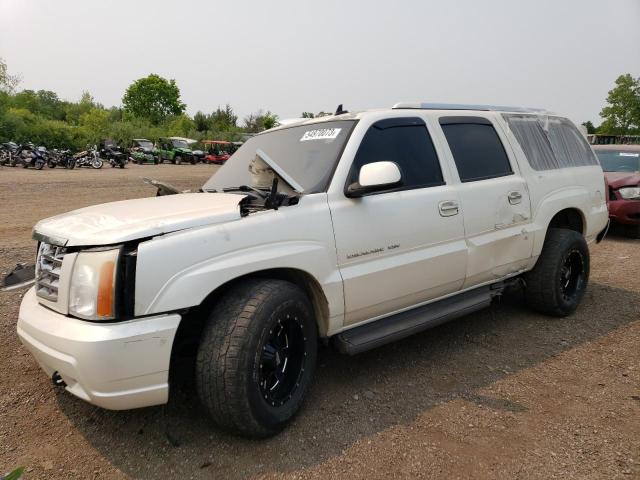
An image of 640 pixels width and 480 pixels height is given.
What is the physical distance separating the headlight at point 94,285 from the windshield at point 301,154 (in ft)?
3.54

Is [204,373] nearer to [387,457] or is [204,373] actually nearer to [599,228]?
[387,457]

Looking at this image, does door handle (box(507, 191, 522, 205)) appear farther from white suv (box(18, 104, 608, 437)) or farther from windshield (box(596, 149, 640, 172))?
windshield (box(596, 149, 640, 172))

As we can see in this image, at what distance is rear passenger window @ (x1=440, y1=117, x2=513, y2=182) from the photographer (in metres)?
3.85

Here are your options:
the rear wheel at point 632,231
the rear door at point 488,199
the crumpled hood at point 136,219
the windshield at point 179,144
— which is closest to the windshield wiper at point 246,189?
the crumpled hood at point 136,219

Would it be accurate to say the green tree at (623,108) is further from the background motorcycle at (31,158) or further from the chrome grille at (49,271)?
the chrome grille at (49,271)

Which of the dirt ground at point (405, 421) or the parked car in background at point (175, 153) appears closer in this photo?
the dirt ground at point (405, 421)

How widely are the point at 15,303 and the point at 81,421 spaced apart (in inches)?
93.1

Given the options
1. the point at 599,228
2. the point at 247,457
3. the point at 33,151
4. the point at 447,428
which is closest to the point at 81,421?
the point at 247,457

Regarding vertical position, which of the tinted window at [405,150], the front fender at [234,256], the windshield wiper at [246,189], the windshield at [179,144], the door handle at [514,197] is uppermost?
the windshield at [179,144]

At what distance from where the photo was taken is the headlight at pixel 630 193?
853cm

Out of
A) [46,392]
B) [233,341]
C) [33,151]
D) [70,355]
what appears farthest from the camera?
[33,151]

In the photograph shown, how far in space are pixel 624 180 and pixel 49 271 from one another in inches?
356

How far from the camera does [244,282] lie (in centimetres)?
276

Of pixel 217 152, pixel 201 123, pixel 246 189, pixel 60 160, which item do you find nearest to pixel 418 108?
pixel 246 189
